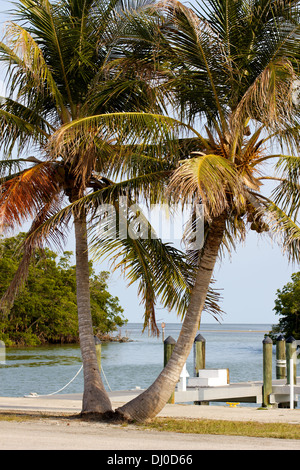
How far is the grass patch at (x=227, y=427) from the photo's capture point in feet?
31.9

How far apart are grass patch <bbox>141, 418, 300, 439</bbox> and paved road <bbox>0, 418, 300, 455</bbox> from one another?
0.41 meters

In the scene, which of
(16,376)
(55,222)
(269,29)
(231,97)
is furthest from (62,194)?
(16,376)

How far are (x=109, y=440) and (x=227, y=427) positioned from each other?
99.3 inches

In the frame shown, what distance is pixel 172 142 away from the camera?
10.8 meters

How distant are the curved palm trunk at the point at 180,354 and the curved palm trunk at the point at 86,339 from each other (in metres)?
0.56

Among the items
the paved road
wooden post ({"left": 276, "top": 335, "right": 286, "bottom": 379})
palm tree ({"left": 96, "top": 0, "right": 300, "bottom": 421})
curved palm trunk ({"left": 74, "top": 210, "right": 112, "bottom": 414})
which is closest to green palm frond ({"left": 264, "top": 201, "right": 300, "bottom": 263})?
palm tree ({"left": 96, "top": 0, "right": 300, "bottom": 421})

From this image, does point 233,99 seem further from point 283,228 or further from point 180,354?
point 180,354

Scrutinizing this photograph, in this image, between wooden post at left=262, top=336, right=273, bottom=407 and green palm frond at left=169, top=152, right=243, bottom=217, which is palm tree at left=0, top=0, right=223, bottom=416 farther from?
wooden post at left=262, top=336, right=273, bottom=407

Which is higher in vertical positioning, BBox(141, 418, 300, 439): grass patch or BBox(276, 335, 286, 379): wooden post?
BBox(276, 335, 286, 379): wooden post

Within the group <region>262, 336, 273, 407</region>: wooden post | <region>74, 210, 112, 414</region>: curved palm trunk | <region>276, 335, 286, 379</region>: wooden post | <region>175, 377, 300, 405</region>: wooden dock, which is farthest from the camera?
<region>276, 335, 286, 379</region>: wooden post

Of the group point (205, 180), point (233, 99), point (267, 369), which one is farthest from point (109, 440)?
point (267, 369)

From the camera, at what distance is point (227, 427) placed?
1036 cm

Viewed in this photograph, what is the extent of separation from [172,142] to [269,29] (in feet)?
7.78

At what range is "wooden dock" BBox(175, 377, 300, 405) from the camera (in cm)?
1633
